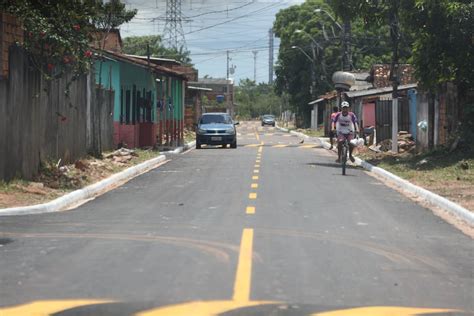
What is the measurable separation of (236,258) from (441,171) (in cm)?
1136

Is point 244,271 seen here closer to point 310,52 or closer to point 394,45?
point 394,45

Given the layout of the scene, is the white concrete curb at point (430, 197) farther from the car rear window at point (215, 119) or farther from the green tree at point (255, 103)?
the green tree at point (255, 103)

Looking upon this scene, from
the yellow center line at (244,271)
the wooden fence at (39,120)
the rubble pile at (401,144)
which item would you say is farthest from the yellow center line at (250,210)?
the rubble pile at (401,144)

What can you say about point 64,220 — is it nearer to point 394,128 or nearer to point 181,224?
point 181,224

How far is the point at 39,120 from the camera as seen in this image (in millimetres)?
14961

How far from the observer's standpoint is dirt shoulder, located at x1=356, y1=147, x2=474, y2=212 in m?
14.1

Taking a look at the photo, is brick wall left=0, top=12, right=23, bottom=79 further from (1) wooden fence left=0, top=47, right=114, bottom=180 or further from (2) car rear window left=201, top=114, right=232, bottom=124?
(2) car rear window left=201, top=114, right=232, bottom=124

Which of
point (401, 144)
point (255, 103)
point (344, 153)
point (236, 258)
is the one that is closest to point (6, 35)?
point (236, 258)

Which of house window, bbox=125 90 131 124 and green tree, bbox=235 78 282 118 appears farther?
green tree, bbox=235 78 282 118

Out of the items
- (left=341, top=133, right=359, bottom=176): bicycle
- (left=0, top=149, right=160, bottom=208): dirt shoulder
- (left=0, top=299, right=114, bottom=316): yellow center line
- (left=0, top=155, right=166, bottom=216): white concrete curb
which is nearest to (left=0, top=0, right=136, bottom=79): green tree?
(left=0, top=149, right=160, bottom=208): dirt shoulder

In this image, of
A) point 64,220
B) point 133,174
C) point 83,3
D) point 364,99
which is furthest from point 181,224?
point 364,99

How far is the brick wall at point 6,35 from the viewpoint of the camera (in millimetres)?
12961

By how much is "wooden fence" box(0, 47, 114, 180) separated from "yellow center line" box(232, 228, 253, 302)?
595cm

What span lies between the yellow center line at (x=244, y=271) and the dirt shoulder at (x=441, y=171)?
4796 millimetres
